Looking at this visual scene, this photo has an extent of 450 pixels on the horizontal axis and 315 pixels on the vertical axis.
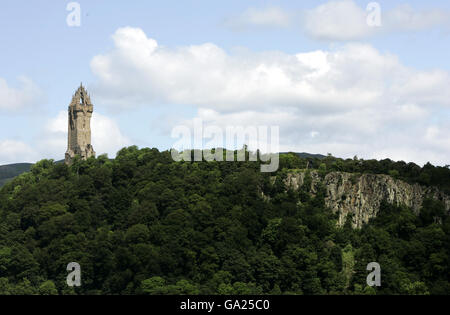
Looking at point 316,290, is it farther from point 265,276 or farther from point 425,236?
point 425,236

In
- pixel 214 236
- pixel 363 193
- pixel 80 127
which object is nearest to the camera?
pixel 214 236

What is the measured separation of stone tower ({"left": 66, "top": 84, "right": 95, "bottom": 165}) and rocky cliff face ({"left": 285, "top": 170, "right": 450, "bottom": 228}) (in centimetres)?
3846

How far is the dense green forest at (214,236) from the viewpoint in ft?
374

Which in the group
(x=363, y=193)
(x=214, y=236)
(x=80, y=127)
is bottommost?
(x=214, y=236)

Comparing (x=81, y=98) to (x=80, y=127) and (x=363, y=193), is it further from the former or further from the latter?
(x=363, y=193)

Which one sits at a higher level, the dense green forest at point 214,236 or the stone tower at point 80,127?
the stone tower at point 80,127

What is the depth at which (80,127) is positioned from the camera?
511 ft

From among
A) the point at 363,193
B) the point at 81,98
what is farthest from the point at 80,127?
the point at 363,193

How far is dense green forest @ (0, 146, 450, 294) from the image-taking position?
4483 inches

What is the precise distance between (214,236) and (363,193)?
1964 centimetres

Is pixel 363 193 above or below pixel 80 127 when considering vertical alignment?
below

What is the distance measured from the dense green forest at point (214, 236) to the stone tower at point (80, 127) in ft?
53.9

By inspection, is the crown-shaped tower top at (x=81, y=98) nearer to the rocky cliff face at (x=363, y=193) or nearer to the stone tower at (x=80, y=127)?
the stone tower at (x=80, y=127)

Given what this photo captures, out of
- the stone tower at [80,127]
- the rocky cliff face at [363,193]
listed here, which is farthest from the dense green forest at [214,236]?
the stone tower at [80,127]
